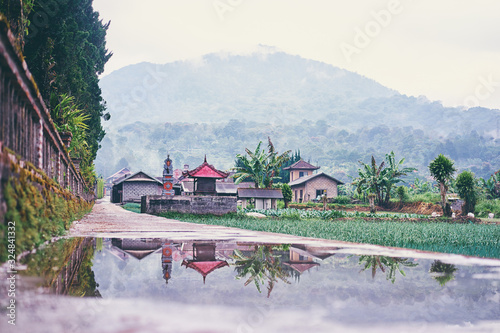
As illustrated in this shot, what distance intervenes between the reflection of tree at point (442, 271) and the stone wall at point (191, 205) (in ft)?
71.7

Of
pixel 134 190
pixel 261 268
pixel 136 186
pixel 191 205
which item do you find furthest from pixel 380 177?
pixel 261 268

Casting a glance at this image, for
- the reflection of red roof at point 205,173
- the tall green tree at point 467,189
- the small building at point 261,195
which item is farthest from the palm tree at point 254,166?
the tall green tree at point 467,189

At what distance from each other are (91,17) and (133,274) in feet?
114

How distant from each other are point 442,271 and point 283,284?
2303 mm

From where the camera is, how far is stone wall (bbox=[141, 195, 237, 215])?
1097 inches

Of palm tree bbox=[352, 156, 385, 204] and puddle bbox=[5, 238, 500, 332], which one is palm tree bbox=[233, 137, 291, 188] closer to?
palm tree bbox=[352, 156, 385, 204]

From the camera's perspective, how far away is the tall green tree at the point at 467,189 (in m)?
35.3

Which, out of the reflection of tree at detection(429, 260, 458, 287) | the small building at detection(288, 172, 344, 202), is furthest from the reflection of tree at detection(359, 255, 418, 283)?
the small building at detection(288, 172, 344, 202)

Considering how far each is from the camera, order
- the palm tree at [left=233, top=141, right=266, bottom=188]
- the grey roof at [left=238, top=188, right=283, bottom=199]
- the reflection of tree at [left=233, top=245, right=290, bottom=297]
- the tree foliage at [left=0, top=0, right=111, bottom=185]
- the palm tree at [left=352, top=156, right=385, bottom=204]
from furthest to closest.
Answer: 1. the palm tree at [left=352, top=156, right=385, bottom=204]
2. the palm tree at [left=233, top=141, right=266, bottom=188]
3. the grey roof at [left=238, top=188, right=283, bottom=199]
4. the tree foliage at [left=0, top=0, right=111, bottom=185]
5. the reflection of tree at [left=233, top=245, right=290, bottom=297]

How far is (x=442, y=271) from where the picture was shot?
19.2 ft

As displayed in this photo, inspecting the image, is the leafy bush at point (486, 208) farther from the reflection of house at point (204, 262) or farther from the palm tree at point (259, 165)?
the reflection of house at point (204, 262)

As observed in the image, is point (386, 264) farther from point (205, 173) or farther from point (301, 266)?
point (205, 173)

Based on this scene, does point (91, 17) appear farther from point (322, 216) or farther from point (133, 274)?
point (133, 274)

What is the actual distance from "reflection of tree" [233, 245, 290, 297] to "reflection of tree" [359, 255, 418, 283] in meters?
1.10
